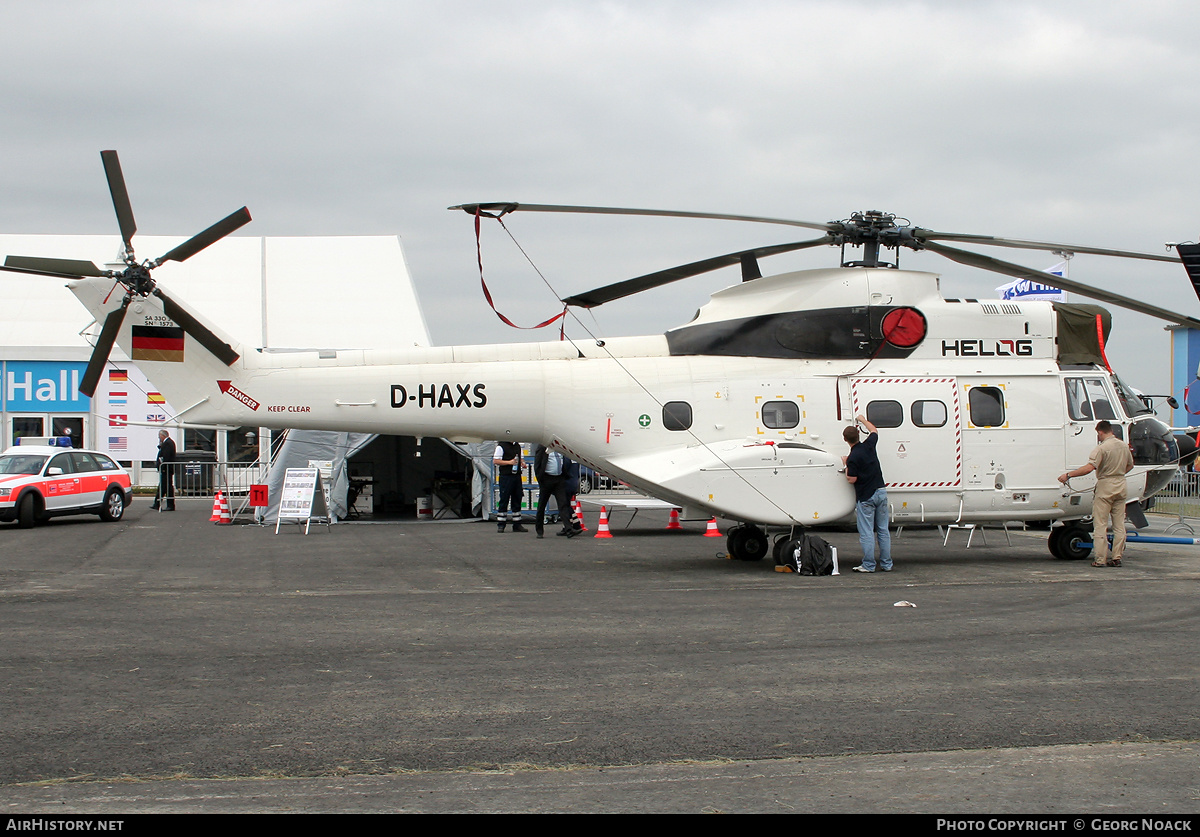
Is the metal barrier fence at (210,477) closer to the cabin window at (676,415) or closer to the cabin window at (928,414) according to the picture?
the cabin window at (676,415)

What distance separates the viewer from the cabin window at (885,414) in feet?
43.3

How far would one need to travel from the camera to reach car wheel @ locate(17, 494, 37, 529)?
65.9ft

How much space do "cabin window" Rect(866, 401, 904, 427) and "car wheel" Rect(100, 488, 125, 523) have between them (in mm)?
17261

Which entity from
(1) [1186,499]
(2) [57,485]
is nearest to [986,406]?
(1) [1186,499]

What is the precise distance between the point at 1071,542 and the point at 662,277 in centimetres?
704

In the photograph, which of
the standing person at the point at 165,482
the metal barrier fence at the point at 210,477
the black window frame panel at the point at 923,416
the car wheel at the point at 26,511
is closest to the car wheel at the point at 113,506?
the car wheel at the point at 26,511

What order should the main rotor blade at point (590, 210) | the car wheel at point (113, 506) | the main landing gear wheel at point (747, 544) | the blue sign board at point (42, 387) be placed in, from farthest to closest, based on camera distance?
the blue sign board at point (42, 387) < the car wheel at point (113, 506) < the main landing gear wheel at point (747, 544) < the main rotor blade at point (590, 210)

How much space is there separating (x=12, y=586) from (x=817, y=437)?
9760 millimetres

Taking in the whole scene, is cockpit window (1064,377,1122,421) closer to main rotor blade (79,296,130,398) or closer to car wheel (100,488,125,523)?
main rotor blade (79,296,130,398)

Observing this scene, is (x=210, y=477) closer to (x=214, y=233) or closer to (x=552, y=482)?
(x=552, y=482)

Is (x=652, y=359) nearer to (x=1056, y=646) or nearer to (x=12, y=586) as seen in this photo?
(x=1056, y=646)

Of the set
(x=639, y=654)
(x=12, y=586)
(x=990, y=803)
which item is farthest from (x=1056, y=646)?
(x=12, y=586)

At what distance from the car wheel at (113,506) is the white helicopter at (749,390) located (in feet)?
34.5

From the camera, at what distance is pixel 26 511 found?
20188mm
